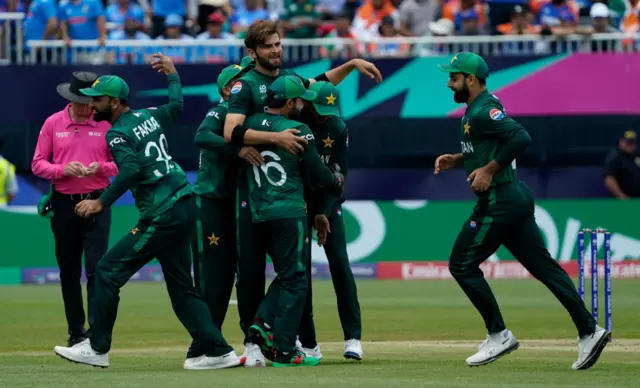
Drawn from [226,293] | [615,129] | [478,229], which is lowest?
[615,129]

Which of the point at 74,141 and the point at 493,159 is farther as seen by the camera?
the point at 74,141

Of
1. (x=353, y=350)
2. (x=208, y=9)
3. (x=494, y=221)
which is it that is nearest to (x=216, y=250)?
(x=353, y=350)

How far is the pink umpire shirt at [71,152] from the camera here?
12.7 metres

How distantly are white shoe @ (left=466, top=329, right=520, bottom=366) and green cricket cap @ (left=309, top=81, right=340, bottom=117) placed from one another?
84.8 inches

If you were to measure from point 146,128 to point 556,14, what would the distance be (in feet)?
50.6

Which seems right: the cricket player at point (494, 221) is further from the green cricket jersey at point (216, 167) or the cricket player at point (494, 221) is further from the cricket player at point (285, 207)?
the green cricket jersey at point (216, 167)

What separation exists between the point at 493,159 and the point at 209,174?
232 centimetres

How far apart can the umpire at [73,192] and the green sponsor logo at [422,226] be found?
32.8ft

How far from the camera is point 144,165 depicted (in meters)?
10.5

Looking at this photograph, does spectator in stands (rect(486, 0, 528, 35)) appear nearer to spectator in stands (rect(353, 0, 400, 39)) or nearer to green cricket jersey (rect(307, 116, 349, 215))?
spectator in stands (rect(353, 0, 400, 39))

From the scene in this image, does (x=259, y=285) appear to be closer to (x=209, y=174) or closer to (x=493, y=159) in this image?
(x=209, y=174)

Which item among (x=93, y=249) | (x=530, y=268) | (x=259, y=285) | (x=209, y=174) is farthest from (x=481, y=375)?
(x=93, y=249)

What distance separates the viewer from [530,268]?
10.7 meters

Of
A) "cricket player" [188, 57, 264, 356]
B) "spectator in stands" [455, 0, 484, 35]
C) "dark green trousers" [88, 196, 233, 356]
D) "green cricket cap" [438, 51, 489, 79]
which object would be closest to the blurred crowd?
"spectator in stands" [455, 0, 484, 35]
